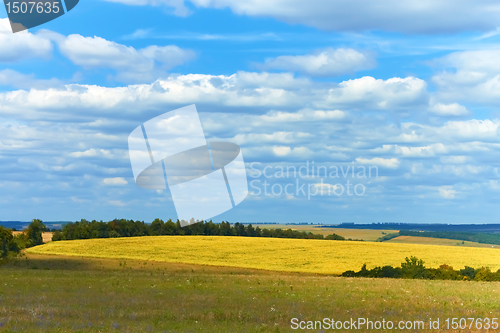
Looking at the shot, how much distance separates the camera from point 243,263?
58969 mm

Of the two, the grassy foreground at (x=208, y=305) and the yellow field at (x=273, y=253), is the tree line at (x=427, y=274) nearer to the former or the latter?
the yellow field at (x=273, y=253)

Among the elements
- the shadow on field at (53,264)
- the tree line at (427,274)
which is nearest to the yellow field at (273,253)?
the shadow on field at (53,264)

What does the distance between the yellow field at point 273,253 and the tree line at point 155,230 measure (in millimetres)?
22081

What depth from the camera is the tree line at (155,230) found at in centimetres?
10188

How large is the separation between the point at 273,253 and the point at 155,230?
48.4m

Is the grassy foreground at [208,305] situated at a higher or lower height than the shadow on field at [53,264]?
higher

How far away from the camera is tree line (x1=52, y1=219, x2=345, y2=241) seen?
334 feet

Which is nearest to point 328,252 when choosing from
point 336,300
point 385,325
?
point 336,300

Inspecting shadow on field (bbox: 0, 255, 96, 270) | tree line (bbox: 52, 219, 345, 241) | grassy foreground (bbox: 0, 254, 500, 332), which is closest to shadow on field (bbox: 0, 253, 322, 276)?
shadow on field (bbox: 0, 255, 96, 270)

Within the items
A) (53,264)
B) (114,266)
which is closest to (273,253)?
(114,266)

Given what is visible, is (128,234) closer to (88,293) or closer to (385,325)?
(88,293)

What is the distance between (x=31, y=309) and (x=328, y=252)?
183 ft

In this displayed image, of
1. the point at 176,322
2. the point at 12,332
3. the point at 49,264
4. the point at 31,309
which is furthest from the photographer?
the point at 49,264

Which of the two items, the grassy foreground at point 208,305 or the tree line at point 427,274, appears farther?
the tree line at point 427,274
